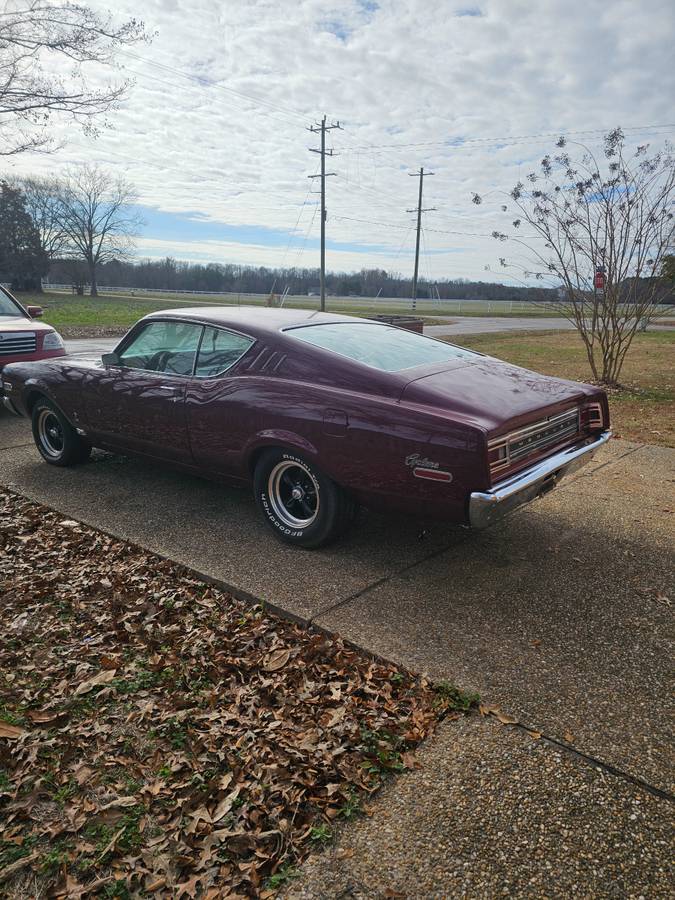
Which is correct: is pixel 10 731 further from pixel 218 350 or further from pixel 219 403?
pixel 218 350

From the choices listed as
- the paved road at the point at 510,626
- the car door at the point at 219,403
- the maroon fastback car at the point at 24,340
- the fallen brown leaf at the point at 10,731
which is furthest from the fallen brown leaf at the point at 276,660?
the maroon fastback car at the point at 24,340

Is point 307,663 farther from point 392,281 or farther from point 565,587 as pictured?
point 392,281

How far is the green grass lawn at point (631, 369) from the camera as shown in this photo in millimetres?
7711

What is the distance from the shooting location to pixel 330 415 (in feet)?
11.8

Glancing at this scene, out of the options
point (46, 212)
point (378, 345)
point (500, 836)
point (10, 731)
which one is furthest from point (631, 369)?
point (46, 212)

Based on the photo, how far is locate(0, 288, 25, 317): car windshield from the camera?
29.9 ft

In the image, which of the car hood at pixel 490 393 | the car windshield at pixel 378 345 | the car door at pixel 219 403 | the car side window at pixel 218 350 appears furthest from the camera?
the car side window at pixel 218 350

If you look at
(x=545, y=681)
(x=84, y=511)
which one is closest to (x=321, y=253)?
(x=84, y=511)

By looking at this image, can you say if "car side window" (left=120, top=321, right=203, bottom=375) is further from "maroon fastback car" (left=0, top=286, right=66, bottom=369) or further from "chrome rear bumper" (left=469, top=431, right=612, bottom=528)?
"maroon fastback car" (left=0, top=286, right=66, bottom=369)

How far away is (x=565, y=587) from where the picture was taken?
11.6 feet

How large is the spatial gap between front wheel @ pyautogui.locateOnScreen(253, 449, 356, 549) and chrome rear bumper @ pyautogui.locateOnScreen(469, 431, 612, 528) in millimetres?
885

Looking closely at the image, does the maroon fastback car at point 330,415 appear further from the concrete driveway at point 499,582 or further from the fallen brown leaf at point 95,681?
the fallen brown leaf at point 95,681

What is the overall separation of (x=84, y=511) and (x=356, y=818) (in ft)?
10.8

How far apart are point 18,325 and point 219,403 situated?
5575mm
